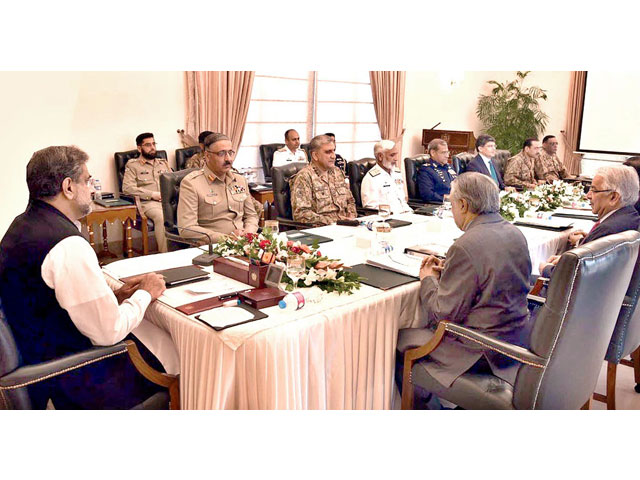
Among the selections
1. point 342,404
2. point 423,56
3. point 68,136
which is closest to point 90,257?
point 342,404

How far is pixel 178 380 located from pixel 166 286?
15.4 inches

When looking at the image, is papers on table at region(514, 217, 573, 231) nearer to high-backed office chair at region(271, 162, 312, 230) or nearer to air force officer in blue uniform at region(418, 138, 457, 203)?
air force officer in blue uniform at region(418, 138, 457, 203)

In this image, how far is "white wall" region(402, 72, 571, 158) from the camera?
9.05 metres

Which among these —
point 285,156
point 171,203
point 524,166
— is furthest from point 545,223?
point 285,156

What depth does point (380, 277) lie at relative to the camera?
8.15 ft

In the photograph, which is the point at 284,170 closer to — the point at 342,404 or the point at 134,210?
the point at 134,210

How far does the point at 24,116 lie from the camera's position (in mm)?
4359

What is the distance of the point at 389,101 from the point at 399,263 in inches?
253

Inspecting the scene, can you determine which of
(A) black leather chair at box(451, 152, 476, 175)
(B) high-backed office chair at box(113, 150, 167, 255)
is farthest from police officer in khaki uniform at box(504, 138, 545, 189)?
(B) high-backed office chair at box(113, 150, 167, 255)

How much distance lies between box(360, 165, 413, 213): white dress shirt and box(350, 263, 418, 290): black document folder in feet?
6.99

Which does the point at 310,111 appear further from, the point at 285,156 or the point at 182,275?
the point at 182,275

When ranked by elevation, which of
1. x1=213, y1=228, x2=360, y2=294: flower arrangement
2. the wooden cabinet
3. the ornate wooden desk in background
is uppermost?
the wooden cabinet

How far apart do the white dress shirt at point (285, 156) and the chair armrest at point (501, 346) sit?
207 inches

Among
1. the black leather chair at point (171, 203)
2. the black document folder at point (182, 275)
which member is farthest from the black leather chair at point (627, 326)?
the black leather chair at point (171, 203)
